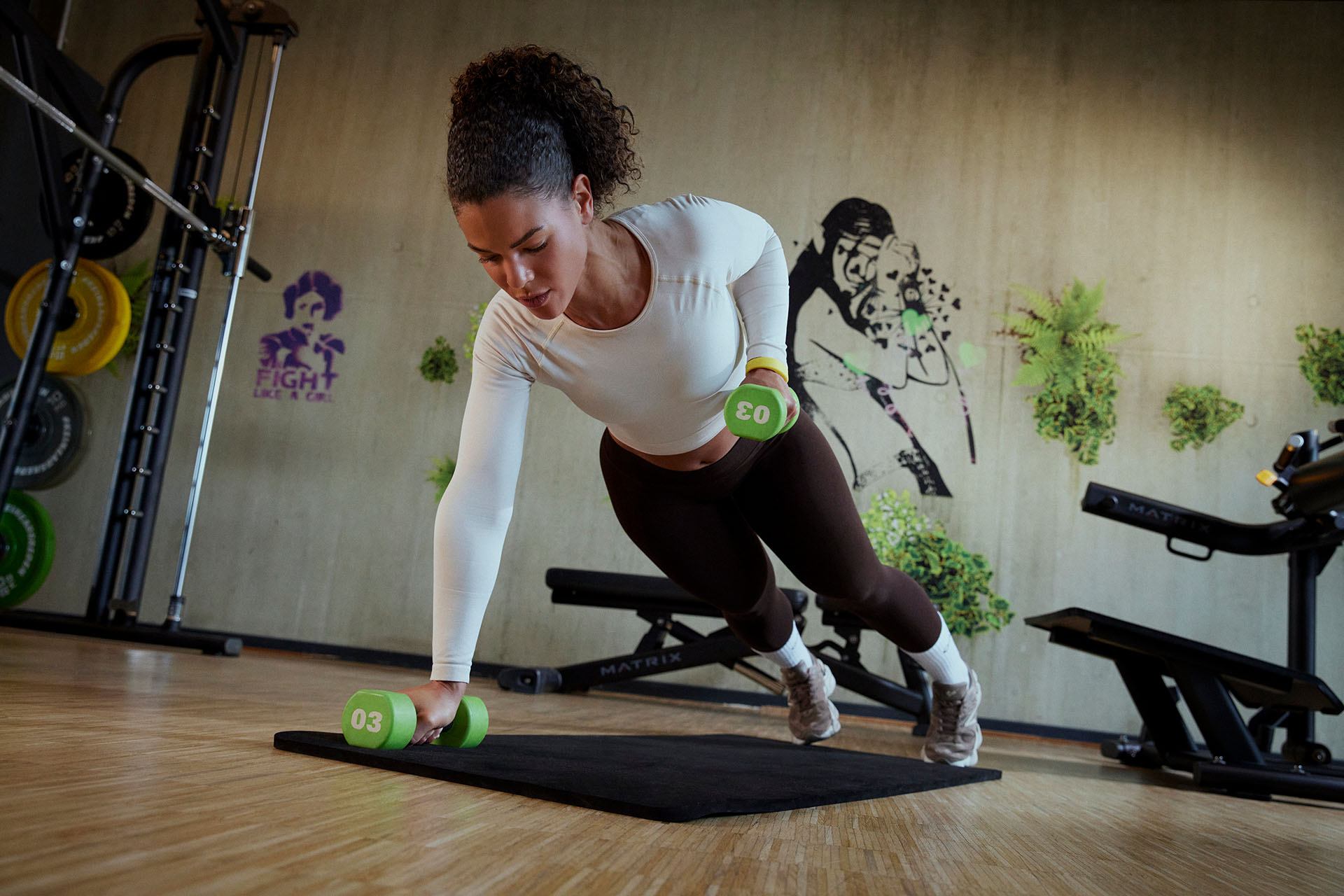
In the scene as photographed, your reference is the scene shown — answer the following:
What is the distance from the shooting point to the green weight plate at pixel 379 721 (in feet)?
3.93

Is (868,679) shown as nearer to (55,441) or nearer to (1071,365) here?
(1071,365)

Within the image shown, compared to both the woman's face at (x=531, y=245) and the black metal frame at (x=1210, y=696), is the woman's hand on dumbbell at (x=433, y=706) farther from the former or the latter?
the black metal frame at (x=1210, y=696)

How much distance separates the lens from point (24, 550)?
4.42 meters

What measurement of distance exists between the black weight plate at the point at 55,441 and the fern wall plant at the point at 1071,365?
14.8 ft

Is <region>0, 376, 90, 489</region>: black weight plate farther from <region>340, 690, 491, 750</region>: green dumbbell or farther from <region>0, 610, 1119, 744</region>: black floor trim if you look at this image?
<region>340, 690, 491, 750</region>: green dumbbell

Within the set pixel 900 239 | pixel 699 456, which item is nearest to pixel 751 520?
pixel 699 456

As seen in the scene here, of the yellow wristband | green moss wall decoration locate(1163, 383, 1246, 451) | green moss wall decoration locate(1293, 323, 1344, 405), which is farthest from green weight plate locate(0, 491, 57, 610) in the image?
green moss wall decoration locate(1293, 323, 1344, 405)

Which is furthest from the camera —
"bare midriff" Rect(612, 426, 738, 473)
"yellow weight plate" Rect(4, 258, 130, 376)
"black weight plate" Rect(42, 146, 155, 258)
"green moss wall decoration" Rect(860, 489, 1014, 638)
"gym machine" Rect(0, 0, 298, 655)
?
"green moss wall decoration" Rect(860, 489, 1014, 638)

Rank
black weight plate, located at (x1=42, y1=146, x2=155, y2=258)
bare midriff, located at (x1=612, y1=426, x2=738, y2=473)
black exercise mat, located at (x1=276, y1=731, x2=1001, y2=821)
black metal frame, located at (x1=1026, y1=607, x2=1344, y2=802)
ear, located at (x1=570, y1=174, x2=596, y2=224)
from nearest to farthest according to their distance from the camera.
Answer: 1. black exercise mat, located at (x1=276, y1=731, x2=1001, y2=821)
2. ear, located at (x1=570, y1=174, x2=596, y2=224)
3. bare midriff, located at (x1=612, y1=426, x2=738, y2=473)
4. black metal frame, located at (x1=1026, y1=607, x2=1344, y2=802)
5. black weight plate, located at (x1=42, y1=146, x2=155, y2=258)

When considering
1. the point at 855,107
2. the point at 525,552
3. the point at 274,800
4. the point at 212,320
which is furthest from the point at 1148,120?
the point at 274,800

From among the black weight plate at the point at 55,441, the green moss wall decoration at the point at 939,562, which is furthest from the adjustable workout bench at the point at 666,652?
the black weight plate at the point at 55,441

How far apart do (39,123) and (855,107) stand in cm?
348

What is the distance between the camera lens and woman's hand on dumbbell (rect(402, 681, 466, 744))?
1291mm

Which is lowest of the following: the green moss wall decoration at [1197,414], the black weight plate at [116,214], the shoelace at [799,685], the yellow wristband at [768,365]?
the shoelace at [799,685]
